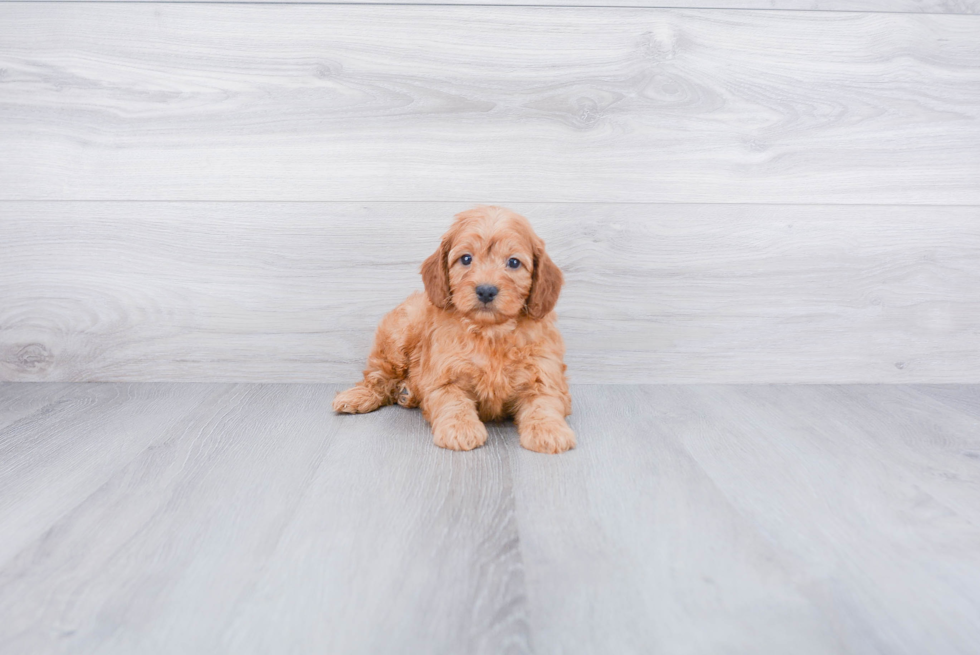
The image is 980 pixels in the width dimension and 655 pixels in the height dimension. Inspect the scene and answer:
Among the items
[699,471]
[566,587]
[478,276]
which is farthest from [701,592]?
[478,276]

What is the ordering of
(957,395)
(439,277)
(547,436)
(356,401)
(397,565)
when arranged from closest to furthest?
(397,565) → (547,436) → (439,277) → (356,401) → (957,395)

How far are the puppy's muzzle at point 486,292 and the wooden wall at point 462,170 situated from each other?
53cm

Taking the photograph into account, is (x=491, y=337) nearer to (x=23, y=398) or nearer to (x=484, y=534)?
(x=484, y=534)

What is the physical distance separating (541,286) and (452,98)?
73cm

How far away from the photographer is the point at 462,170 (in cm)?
197

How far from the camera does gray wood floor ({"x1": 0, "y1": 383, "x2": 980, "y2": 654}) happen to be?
0.85 metres

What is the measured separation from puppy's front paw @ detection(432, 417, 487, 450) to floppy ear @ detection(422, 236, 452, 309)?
288 mm

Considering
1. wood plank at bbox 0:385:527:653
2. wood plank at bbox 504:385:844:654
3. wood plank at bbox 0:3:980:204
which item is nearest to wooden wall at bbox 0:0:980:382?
wood plank at bbox 0:3:980:204

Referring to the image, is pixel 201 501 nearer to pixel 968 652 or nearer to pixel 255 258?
pixel 255 258

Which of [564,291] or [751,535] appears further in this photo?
[564,291]

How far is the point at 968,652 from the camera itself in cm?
82

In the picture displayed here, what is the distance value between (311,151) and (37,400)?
106 cm

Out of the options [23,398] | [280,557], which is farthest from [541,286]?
[23,398]

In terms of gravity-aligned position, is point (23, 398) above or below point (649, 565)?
below
